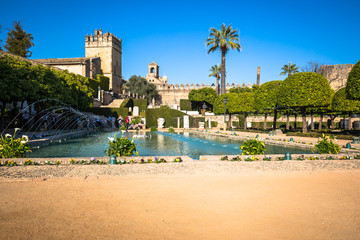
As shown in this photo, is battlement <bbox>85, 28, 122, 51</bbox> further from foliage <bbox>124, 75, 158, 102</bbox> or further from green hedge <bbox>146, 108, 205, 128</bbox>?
green hedge <bbox>146, 108, 205, 128</bbox>

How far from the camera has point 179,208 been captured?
10.2 feet

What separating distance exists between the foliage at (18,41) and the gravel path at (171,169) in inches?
1722

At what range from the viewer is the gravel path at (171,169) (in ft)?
15.0

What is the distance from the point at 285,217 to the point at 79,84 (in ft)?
75.9

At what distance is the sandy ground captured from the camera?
248cm

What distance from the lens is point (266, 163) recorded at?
5.31 m

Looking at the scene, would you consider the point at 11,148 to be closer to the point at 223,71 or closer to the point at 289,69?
the point at 223,71

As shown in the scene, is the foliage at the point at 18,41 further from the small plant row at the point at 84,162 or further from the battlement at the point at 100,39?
the small plant row at the point at 84,162

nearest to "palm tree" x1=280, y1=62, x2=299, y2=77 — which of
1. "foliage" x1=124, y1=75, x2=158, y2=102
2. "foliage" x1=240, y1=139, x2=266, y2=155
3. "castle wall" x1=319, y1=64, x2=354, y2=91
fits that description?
"castle wall" x1=319, y1=64, x2=354, y2=91

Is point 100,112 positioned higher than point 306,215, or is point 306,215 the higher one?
point 100,112

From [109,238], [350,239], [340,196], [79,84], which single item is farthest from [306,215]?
[79,84]

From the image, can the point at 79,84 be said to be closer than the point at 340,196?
No

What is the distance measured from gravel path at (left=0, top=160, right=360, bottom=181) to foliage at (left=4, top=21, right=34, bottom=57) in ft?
143

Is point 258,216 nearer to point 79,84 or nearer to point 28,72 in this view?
point 28,72
